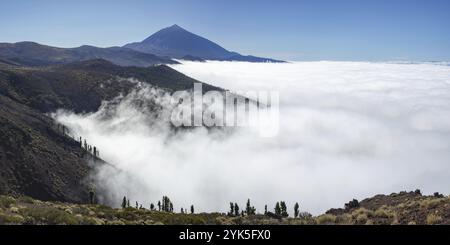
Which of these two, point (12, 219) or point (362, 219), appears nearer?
point (12, 219)

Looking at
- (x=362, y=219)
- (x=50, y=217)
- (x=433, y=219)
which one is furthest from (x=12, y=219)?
(x=433, y=219)

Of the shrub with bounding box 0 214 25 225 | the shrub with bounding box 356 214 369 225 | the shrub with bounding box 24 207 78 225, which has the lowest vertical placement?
the shrub with bounding box 356 214 369 225

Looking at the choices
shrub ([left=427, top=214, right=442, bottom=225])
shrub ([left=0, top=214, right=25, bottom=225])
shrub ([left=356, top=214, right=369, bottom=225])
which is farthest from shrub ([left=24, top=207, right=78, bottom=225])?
shrub ([left=427, top=214, right=442, bottom=225])

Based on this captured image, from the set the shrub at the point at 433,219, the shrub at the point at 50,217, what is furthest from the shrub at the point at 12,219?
the shrub at the point at 433,219

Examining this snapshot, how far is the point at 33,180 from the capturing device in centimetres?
14775

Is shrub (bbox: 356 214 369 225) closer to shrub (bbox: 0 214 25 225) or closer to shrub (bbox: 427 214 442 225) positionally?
shrub (bbox: 427 214 442 225)

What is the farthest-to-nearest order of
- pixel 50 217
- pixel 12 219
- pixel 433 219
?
pixel 50 217 → pixel 433 219 → pixel 12 219

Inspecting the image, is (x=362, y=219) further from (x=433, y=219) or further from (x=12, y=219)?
(x=12, y=219)

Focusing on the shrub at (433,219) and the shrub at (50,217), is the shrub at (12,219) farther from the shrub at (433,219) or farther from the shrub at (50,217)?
the shrub at (433,219)
